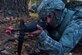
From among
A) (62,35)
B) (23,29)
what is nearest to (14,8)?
(23,29)

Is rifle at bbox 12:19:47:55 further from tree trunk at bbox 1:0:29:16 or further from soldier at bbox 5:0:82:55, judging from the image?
tree trunk at bbox 1:0:29:16

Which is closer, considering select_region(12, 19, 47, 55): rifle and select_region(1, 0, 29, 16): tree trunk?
select_region(12, 19, 47, 55): rifle

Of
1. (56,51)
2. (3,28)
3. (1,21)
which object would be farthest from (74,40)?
(1,21)

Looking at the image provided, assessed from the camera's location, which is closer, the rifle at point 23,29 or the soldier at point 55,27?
the soldier at point 55,27

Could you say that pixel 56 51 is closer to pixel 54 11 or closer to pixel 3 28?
pixel 54 11

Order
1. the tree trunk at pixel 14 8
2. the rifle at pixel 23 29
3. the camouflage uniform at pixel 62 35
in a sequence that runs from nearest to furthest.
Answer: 1. the camouflage uniform at pixel 62 35
2. the rifle at pixel 23 29
3. the tree trunk at pixel 14 8

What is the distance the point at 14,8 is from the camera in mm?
7027

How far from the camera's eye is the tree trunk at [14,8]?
7.00 metres

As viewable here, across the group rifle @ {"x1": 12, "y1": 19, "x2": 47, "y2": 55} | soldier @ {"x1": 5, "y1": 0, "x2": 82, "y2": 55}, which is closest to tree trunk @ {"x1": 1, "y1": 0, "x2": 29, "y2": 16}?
rifle @ {"x1": 12, "y1": 19, "x2": 47, "y2": 55}

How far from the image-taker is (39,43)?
452 cm

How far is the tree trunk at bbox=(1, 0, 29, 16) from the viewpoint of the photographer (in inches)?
276

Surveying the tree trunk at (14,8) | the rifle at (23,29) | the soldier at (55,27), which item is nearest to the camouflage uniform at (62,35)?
the soldier at (55,27)

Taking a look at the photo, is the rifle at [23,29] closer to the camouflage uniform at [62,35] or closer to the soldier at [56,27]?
the soldier at [56,27]

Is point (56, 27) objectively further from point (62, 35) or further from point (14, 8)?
point (14, 8)
